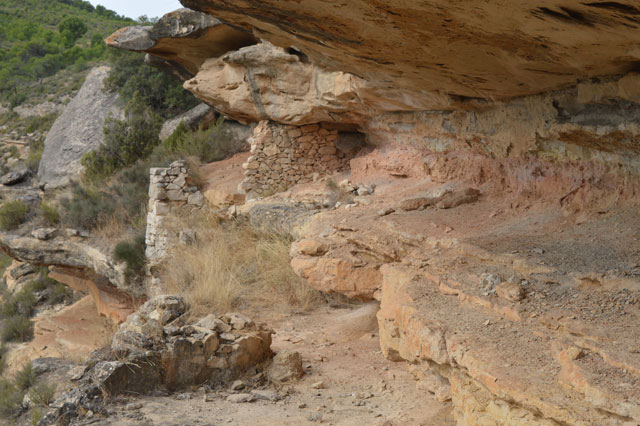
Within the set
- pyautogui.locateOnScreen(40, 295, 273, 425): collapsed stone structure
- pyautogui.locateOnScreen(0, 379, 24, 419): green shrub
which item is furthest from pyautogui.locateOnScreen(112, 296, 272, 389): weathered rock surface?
pyautogui.locateOnScreen(0, 379, 24, 419): green shrub

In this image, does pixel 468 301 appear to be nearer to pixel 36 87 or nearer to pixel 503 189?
pixel 503 189

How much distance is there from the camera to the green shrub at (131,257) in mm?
9938

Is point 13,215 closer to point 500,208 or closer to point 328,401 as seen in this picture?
point 328,401

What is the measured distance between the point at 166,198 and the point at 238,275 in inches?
126

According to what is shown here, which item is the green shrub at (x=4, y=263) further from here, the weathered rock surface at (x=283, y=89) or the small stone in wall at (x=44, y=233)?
the weathered rock surface at (x=283, y=89)

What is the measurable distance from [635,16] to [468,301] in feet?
5.01

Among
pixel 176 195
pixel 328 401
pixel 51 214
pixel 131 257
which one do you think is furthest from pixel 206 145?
pixel 328 401

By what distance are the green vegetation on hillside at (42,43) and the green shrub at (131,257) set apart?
16.4 m

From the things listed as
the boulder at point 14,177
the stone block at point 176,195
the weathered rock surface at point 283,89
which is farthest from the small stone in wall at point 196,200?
the boulder at point 14,177

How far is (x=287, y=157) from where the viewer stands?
9.58 meters

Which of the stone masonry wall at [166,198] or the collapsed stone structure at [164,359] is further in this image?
the stone masonry wall at [166,198]

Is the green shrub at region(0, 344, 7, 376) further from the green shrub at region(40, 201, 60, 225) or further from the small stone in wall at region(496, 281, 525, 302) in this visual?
the small stone in wall at region(496, 281, 525, 302)

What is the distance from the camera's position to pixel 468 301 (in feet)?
10.0

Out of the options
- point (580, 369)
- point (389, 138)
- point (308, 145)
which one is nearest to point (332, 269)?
point (580, 369)
